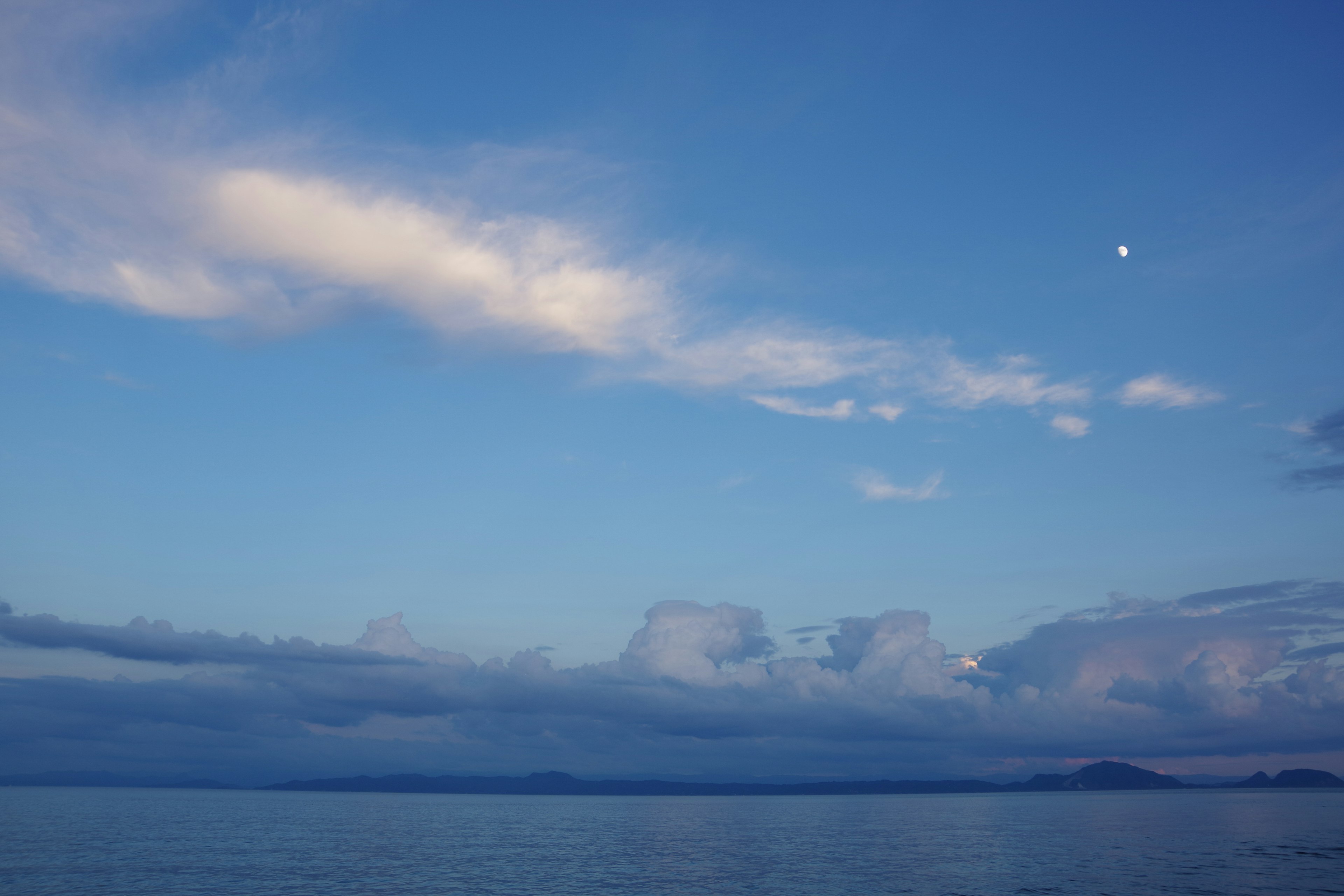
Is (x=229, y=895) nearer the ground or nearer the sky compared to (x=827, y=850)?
nearer the sky

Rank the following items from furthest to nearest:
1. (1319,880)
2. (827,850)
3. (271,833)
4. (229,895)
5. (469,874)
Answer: (271,833), (827,850), (469,874), (1319,880), (229,895)

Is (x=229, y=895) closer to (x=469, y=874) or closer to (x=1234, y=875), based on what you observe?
(x=469, y=874)

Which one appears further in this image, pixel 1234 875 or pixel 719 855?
pixel 719 855

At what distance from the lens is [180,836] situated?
17188cm

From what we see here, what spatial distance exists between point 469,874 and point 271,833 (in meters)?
107

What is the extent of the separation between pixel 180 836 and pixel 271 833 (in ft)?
64.0

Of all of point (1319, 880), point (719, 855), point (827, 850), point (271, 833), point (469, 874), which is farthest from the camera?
point (271, 833)

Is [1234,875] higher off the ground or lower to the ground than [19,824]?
higher

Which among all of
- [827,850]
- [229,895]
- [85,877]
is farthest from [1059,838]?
[85,877]

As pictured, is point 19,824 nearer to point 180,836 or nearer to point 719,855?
point 180,836

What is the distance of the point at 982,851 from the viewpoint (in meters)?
139

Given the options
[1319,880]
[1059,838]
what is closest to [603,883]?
[1319,880]

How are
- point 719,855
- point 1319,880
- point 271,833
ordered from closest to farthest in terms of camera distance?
point 1319,880 → point 719,855 → point 271,833

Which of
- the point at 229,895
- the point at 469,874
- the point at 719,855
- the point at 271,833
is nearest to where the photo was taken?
the point at 229,895
